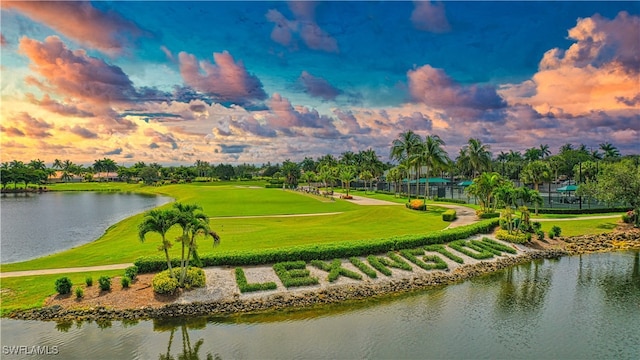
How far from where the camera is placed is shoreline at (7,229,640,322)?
1011 inches

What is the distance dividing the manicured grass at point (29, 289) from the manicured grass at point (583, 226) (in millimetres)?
49362

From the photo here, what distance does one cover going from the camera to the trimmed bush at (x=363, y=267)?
32969 millimetres

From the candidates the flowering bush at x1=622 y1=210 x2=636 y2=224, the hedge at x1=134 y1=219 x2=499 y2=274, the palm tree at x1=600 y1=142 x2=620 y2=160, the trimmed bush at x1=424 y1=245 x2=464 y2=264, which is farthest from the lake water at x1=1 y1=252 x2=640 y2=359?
the palm tree at x1=600 y1=142 x2=620 y2=160

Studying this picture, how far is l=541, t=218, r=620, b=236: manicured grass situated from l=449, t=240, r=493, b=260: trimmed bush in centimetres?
1416

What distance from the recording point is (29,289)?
29172mm

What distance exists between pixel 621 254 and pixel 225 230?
44606mm

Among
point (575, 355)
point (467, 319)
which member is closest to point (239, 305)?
point (467, 319)

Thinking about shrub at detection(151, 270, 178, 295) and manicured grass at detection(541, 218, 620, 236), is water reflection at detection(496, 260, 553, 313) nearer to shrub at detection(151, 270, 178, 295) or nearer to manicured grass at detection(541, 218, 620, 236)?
manicured grass at detection(541, 218, 620, 236)

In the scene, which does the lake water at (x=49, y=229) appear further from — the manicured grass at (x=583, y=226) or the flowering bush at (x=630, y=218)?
the flowering bush at (x=630, y=218)

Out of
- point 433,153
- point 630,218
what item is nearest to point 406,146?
point 433,153

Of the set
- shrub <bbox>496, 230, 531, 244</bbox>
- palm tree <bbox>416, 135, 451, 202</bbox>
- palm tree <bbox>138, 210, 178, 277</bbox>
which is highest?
palm tree <bbox>416, 135, 451, 202</bbox>

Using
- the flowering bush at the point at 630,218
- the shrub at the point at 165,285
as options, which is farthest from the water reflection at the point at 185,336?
the flowering bush at the point at 630,218

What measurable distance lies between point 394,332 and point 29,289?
25.0m

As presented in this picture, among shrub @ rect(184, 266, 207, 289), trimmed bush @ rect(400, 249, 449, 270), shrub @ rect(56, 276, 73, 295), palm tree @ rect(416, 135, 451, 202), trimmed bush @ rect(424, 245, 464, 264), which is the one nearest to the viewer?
shrub @ rect(56, 276, 73, 295)
